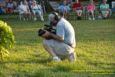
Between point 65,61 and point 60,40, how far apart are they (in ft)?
1.75

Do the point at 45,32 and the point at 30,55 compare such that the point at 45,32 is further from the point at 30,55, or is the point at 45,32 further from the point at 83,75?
the point at 83,75

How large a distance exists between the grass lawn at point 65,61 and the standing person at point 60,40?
210mm

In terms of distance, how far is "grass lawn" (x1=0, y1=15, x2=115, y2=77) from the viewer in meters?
9.74

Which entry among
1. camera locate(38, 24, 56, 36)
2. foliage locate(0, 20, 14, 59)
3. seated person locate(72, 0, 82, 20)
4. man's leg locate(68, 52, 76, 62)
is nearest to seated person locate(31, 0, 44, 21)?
seated person locate(72, 0, 82, 20)

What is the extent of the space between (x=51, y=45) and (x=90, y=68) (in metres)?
1.40

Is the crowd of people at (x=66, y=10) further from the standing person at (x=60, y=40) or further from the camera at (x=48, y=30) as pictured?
the standing person at (x=60, y=40)

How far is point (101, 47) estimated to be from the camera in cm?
1434

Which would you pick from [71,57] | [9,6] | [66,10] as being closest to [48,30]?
[71,57]

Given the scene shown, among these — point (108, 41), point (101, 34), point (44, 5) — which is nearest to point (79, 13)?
point (44, 5)

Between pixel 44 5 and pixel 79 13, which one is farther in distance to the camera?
pixel 44 5

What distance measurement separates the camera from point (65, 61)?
37.6ft

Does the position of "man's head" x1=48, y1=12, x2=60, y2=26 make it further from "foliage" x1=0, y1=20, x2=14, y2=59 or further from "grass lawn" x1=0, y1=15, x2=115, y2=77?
"foliage" x1=0, y1=20, x2=14, y2=59

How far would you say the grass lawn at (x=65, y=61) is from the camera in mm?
9737

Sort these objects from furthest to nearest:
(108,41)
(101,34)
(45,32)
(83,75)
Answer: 1. (101,34)
2. (108,41)
3. (45,32)
4. (83,75)
